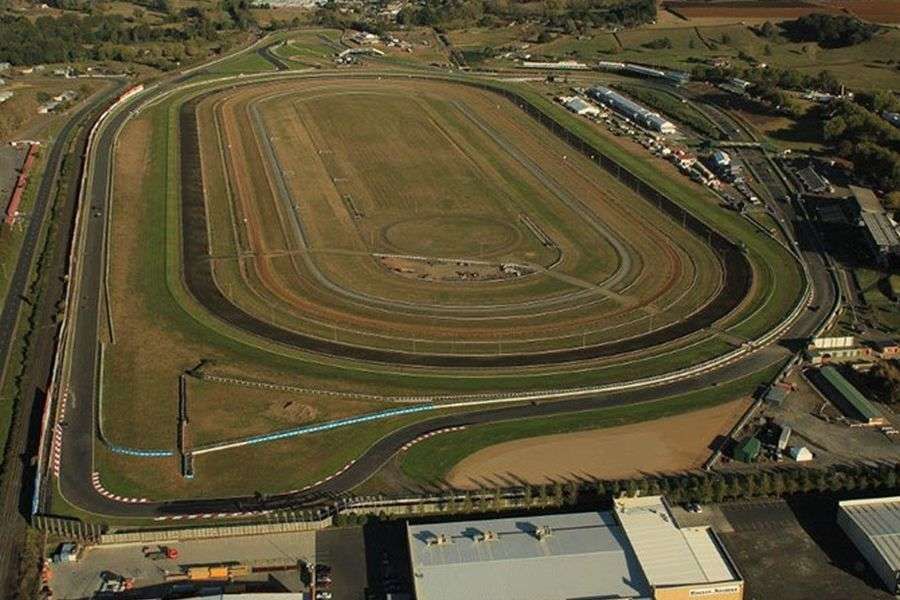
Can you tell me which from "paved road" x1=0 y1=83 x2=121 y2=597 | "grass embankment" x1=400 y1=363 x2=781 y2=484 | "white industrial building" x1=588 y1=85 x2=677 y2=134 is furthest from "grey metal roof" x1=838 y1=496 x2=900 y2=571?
"white industrial building" x1=588 y1=85 x2=677 y2=134

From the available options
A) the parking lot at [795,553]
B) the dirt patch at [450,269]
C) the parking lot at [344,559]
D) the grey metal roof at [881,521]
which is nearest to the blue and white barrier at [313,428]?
the parking lot at [344,559]

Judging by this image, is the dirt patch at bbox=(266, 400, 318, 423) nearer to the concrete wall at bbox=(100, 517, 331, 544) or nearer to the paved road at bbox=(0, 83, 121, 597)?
the concrete wall at bbox=(100, 517, 331, 544)

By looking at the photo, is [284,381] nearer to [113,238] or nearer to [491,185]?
[113,238]

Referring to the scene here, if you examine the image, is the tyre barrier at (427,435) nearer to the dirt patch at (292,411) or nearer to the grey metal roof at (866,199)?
the dirt patch at (292,411)

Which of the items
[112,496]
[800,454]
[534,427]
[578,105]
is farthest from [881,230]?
[112,496]

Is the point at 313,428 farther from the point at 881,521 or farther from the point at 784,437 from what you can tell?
the point at 881,521

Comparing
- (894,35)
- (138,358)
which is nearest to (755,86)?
(894,35)
